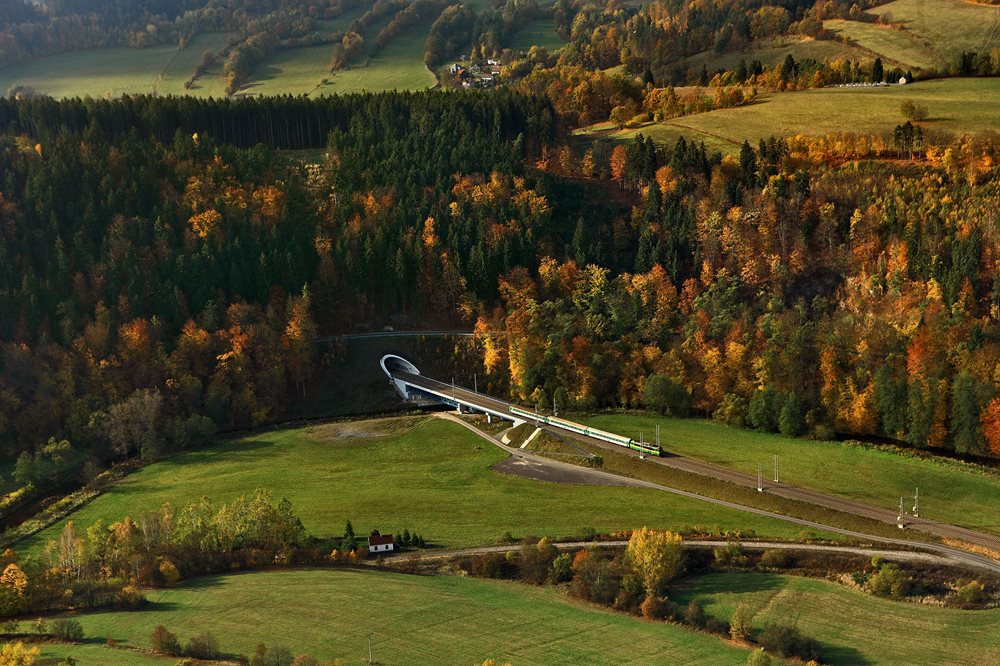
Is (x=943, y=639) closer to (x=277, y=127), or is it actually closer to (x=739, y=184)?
(x=739, y=184)

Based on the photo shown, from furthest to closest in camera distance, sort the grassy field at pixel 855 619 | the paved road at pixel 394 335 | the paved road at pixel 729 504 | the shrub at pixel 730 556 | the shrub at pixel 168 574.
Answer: the paved road at pixel 394 335, the shrub at pixel 730 556, the shrub at pixel 168 574, the paved road at pixel 729 504, the grassy field at pixel 855 619

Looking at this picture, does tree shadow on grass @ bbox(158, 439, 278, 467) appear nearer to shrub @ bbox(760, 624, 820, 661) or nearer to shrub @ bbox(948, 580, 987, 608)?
shrub @ bbox(760, 624, 820, 661)

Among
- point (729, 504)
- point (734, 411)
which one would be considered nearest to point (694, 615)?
point (729, 504)

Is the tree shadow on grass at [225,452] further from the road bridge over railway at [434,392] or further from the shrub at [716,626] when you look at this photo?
the shrub at [716,626]

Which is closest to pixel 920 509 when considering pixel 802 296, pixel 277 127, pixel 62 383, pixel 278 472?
pixel 802 296

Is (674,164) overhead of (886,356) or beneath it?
overhead

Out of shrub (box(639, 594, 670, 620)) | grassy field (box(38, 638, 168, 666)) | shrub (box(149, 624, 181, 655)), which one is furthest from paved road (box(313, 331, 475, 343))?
shrub (box(149, 624, 181, 655))

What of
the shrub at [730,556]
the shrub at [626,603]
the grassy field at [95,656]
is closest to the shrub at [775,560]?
the shrub at [730,556]
